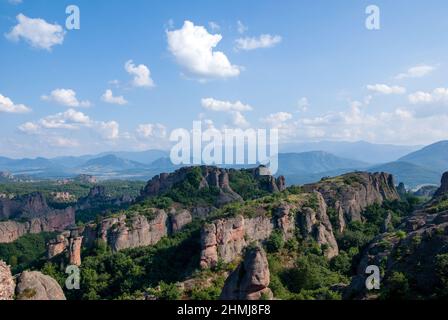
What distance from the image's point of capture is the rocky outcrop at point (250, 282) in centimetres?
2595

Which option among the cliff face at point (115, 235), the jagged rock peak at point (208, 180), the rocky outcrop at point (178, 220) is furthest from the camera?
the jagged rock peak at point (208, 180)

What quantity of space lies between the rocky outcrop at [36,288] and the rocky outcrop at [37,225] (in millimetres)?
81853

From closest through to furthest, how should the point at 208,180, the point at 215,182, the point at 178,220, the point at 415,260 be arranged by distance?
the point at 415,260, the point at 178,220, the point at 215,182, the point at 208,180

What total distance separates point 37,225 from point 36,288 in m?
94.2

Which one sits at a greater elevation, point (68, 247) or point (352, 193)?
point (352, 193)

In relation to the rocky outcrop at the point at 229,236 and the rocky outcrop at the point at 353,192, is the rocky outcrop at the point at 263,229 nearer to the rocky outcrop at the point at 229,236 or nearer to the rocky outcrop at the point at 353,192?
the rocky outcrop at the point at 229,236

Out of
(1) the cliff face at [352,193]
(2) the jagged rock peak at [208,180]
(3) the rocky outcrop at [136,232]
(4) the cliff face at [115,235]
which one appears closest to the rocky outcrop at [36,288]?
(4) the cliff face at [115,235]

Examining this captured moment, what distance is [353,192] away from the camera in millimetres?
69438

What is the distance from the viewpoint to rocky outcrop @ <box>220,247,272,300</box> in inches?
1022

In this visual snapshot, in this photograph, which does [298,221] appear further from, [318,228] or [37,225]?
[37,225]

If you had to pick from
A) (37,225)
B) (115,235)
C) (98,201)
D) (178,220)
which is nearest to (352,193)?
(178,220)
